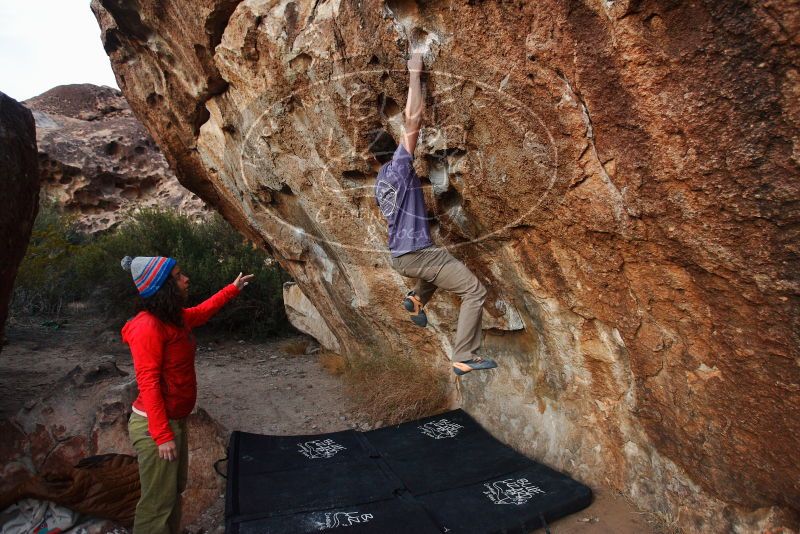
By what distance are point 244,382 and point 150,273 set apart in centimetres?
414

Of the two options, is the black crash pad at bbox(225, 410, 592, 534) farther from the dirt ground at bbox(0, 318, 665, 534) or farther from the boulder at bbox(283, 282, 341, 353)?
the boulder at bbox(283, 282, 341, 353)

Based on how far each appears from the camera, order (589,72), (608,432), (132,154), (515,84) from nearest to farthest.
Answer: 1. (589,72)
2. (515,84)
3. (608,432)
4. (132,154)

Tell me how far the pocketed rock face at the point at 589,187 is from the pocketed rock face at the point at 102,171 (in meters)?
9.48

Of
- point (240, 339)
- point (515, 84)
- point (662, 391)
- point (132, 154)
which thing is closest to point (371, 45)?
point (515, 84)

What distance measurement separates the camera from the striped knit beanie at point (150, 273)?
2.51 metres

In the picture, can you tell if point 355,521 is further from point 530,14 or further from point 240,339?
point 240,339

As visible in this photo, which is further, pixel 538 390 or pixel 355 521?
pixel 538 390

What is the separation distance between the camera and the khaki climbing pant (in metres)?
3.22

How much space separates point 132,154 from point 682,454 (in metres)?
14.1

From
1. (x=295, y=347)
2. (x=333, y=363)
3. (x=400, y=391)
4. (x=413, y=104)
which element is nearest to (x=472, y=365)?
(x=413, y=104)

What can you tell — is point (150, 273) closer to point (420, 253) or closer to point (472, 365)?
point (420, 253)

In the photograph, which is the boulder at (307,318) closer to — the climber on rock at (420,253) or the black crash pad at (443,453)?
the black crash pad at (443,453)

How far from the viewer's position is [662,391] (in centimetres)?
294

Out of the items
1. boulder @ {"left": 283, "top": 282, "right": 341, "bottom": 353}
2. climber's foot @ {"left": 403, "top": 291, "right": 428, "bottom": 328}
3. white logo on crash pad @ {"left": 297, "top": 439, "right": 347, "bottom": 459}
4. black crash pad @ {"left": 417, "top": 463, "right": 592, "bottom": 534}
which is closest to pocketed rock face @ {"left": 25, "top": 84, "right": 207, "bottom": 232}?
boulder @ {"left": 283, "top": 282, "right": 341, "bottom": 353}
